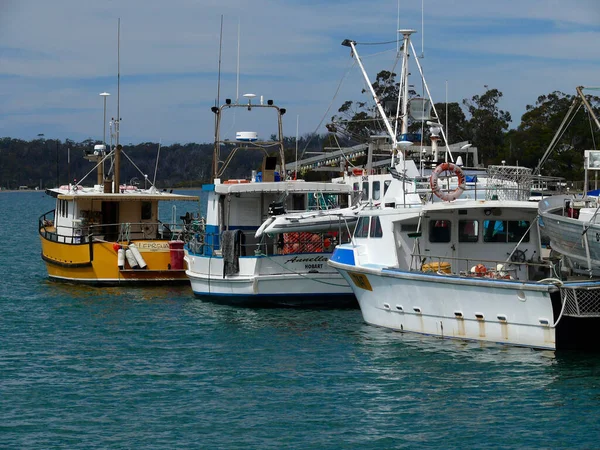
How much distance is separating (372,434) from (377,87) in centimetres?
6459

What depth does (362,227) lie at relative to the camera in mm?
25078

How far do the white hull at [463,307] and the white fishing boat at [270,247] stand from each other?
379cm

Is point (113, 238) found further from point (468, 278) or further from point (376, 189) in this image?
point (468, 278)

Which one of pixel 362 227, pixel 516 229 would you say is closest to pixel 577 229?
pixel 516 229

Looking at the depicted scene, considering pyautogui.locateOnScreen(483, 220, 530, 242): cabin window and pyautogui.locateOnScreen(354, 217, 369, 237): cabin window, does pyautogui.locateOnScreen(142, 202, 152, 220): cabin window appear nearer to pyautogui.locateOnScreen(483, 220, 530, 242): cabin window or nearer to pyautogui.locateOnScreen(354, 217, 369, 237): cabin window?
pyautogui.locateOnScreen(354, 217, 369, 237): cabin window

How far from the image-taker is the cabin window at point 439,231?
78.6ft

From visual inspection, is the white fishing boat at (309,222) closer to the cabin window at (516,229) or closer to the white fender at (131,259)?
the cabin window at (516,229)

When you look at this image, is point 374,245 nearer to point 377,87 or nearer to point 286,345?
point 286,345

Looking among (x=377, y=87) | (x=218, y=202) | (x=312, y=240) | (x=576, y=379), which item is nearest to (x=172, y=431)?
(x=576, y=379)

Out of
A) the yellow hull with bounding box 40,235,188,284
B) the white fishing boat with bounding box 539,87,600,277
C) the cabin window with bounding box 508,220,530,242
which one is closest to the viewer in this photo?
the white fishing boat with bounding box 539,87,600,277

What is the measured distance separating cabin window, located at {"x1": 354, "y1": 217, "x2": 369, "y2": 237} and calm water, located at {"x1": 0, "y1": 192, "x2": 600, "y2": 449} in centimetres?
223

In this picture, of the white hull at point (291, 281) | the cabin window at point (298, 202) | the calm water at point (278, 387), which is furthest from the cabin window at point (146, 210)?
the calm water at point (278, 387)

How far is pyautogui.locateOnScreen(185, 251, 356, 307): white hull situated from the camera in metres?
27.9

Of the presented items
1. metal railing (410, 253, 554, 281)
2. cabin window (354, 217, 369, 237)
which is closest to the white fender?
cabin window (354, 217, 369, 237)
